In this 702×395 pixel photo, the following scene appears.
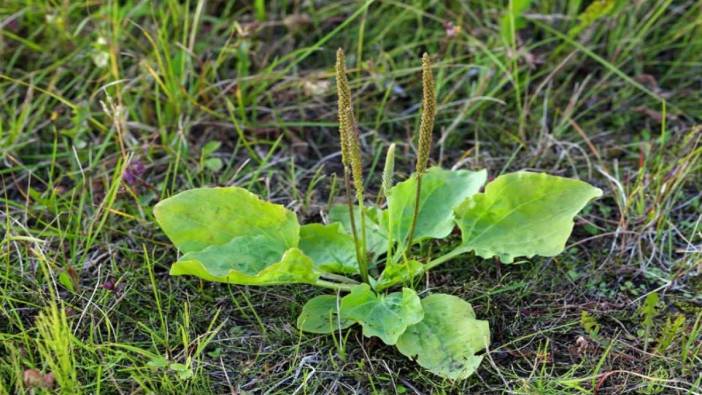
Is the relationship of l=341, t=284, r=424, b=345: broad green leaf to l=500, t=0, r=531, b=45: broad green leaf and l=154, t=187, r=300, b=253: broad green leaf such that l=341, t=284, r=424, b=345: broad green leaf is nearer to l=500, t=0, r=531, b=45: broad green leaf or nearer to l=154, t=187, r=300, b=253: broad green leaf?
l=154, t=187, r=300, b=253: broad green leaf

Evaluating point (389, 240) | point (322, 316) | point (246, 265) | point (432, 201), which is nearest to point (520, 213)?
point (432, 201)

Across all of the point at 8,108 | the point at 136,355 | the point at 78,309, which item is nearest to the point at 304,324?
the point at 136,355

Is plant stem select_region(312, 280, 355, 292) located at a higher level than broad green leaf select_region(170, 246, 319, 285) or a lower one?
lower

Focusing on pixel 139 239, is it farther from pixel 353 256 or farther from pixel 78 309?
pixel 353 256

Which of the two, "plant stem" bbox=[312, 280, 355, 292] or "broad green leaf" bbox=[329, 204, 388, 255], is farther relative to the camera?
"broad green leaf" bbox=[329, 204, 388, 255]

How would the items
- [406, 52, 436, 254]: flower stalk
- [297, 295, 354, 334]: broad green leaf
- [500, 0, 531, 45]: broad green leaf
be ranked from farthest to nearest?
[500, 0, 531, 45]: broad green leaf
[297, 295, 354, 334]: broad green leaf
[406, 52, 436, 254]: flower stalk

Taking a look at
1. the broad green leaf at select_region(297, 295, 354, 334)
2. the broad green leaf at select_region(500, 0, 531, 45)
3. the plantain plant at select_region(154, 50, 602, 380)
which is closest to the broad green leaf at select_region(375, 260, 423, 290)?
the plantain plant at select_region(154, 50, 602, 380)
